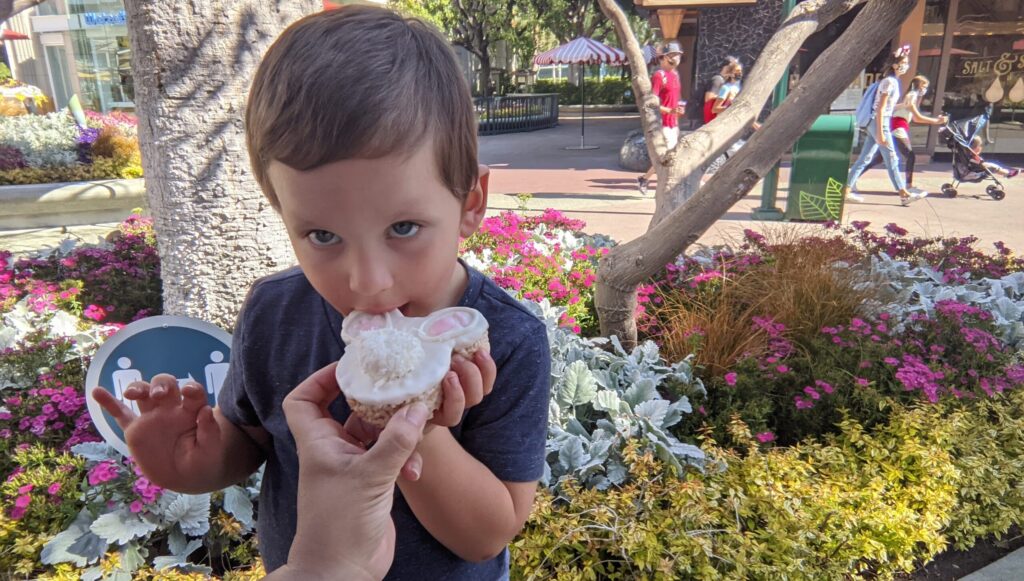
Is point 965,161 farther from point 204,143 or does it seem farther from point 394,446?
point 394,446

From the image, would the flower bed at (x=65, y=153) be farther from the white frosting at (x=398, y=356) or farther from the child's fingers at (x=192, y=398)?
the white frosting at (x=398, y=356)

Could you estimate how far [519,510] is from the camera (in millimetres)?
1143

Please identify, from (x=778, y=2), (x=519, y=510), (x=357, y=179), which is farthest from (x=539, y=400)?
(x=778, y=2)

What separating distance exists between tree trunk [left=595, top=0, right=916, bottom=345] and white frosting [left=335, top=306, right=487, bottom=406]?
2366 millimetres

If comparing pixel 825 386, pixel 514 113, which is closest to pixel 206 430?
pixel 825 386

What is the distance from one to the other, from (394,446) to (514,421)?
0.38 meters

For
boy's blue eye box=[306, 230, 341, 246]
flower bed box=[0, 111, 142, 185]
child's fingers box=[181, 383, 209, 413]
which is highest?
boy's blue eye box=[306, 230, 341, 246]

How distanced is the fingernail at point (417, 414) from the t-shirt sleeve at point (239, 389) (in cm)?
57

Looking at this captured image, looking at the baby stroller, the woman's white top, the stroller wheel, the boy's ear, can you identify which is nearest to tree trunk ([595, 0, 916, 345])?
the boy's ear

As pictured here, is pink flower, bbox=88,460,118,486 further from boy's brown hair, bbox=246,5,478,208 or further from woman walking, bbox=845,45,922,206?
woman walking, bbox=845,45,922,206

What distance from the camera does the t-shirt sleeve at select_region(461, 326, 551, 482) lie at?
1111 millimetres

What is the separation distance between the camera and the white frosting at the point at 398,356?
0.87 metres

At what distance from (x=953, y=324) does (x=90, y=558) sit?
417 centimetres

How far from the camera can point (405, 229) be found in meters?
0.96
